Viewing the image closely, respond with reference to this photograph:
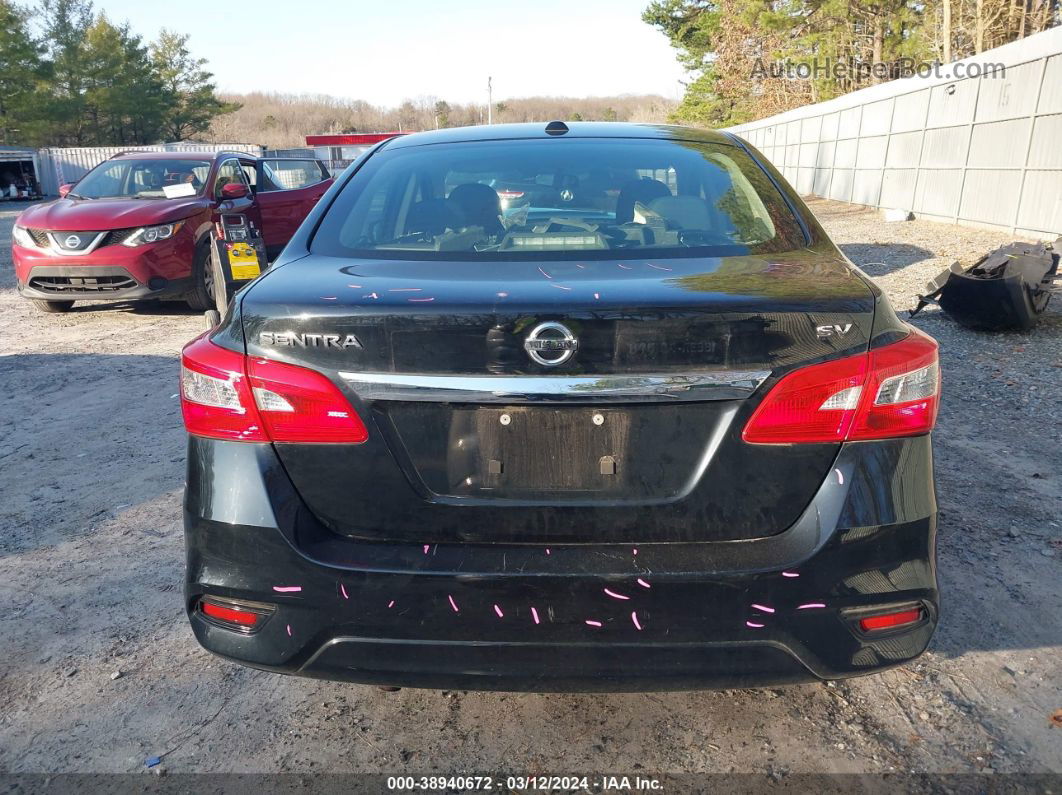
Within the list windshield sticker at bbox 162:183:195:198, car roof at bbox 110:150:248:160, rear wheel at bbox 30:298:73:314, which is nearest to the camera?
windshield sticker at bbox 162:183:195:198

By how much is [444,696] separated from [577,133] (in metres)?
2.05

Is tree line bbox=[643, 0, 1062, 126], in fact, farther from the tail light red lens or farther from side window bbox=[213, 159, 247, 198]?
the tail light red lens

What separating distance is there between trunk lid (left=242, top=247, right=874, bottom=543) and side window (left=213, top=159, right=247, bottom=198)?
8240mm

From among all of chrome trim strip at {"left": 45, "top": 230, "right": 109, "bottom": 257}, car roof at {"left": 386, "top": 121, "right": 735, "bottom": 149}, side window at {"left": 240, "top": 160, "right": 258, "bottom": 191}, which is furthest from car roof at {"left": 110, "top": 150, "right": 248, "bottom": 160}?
car roof at {"left": 386, "top": 121, "right": 735, "bottom": 149}

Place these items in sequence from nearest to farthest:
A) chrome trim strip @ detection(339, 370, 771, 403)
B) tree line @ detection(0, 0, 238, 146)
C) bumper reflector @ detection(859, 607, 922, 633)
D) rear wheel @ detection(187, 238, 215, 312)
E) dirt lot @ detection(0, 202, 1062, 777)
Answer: chrome trim strip @ detection(339, 370, 771, 403) < bumper reflector @ detection(859, 607, 922, 633) < dirt lot @ detection(0, 202, 1062, 777) < rear wheel @ detection(187, 238, 215, 312) < tree line @ detection(0, 0, 238, 146)

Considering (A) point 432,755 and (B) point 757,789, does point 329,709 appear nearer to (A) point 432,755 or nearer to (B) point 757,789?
(A) point 432,755

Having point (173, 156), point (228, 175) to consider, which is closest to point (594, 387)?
point (228, 175)

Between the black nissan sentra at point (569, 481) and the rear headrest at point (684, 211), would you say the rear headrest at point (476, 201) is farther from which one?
the black nissan sentra at point (569, 481)

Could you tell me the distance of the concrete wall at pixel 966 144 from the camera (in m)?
13.6

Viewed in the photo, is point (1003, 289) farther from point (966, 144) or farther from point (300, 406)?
→ point (966, 144)

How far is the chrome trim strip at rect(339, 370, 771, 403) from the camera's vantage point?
1.80 m

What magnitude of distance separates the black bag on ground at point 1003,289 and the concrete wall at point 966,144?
6704mm

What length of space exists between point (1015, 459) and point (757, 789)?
3159mm

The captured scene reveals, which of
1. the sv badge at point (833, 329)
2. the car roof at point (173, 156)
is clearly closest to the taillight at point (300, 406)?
the sv badge at point (833, 329)
